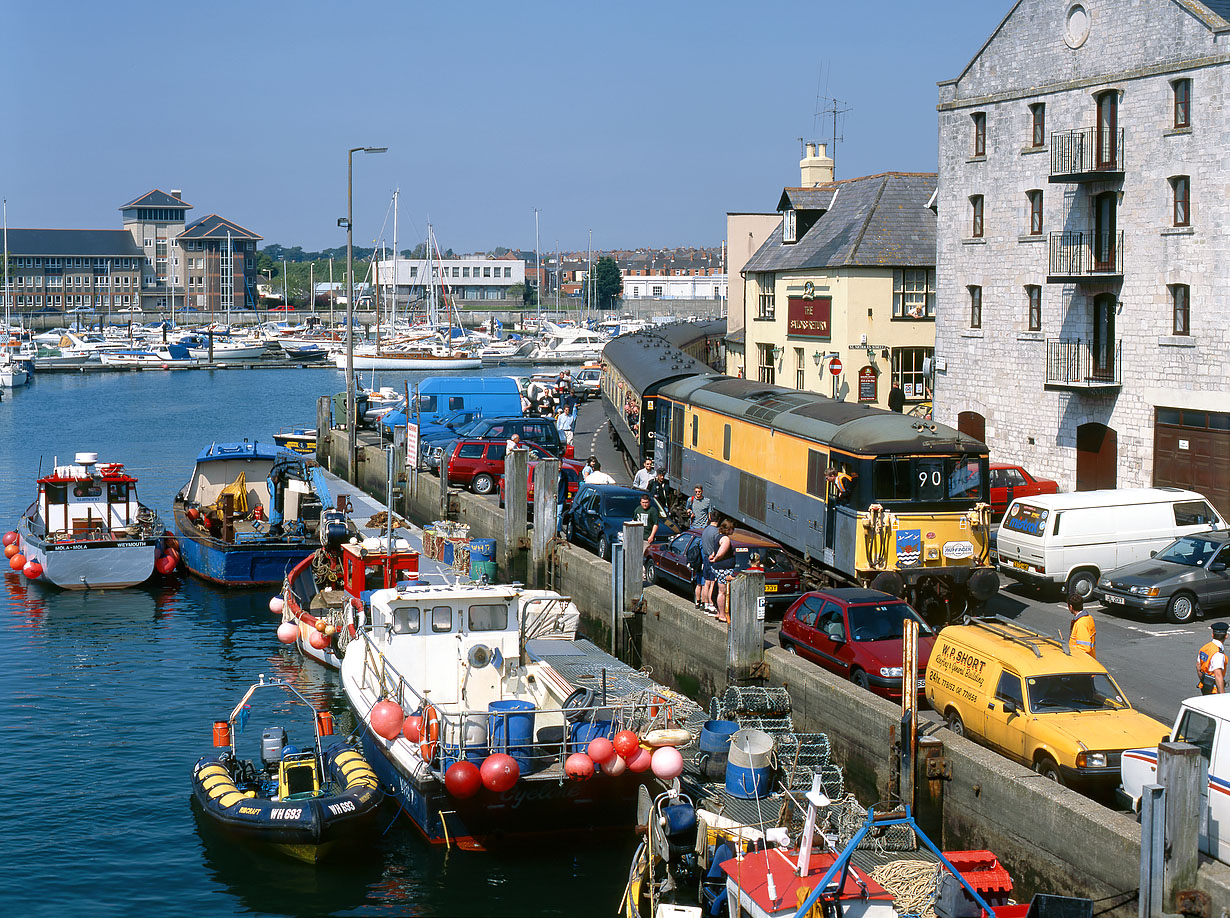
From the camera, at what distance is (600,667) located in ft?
79.0

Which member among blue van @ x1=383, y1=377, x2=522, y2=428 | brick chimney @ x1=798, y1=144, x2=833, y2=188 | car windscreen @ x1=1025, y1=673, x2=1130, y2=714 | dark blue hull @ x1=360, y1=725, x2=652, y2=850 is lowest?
Result: dark blue hull @ x1=360, y1=725, x2=652, y2=850

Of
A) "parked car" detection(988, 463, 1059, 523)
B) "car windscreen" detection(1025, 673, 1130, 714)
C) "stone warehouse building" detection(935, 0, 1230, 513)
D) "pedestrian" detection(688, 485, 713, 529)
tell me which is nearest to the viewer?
"car windscreen" detection(1025, 673, 1130, 714)

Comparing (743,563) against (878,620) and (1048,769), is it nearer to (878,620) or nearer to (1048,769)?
(878,620)

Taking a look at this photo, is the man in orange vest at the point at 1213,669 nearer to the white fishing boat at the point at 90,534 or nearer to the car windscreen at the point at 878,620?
the car windscreen at the point at 878,620

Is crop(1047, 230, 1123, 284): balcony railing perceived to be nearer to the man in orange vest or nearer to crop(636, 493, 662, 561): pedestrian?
crop(636, 493, 662, 561): pedestrian

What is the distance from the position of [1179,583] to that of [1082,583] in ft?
8.06

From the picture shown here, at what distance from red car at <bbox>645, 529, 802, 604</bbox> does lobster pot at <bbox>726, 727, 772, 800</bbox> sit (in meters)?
6.98

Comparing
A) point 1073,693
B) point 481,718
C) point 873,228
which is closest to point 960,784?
point 1073,693

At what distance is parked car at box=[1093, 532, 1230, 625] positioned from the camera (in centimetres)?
2436

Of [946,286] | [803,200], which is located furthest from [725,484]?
[803,200]

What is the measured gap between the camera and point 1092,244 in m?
33.8

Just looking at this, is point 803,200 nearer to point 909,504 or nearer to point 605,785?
point 909,504

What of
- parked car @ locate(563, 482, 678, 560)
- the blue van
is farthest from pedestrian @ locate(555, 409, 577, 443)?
parked car @ locate(563, 482, 678, 560)

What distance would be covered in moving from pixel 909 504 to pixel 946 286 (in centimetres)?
1664
